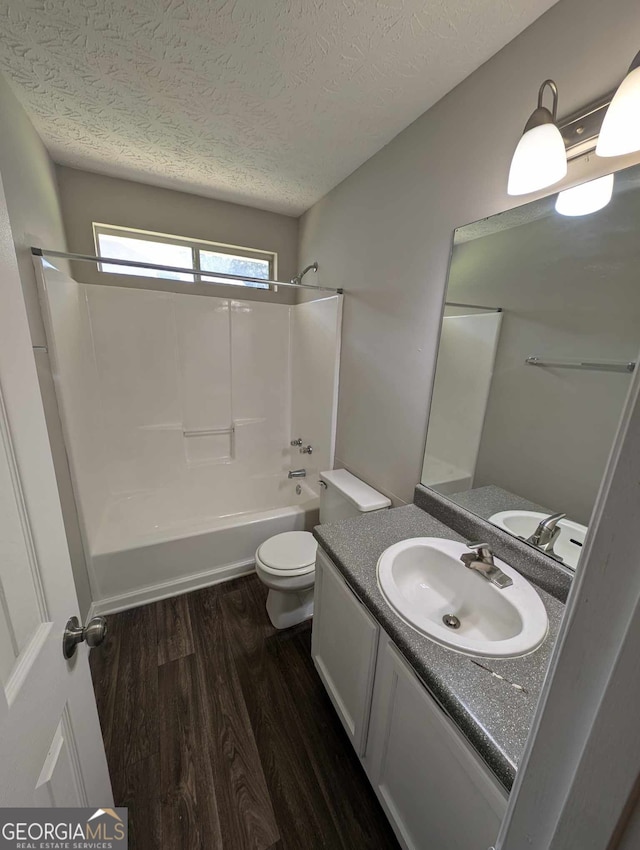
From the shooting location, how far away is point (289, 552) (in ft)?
5.73

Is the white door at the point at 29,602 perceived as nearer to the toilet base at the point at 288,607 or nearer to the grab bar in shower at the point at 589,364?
the toilet base at the point at 288,607

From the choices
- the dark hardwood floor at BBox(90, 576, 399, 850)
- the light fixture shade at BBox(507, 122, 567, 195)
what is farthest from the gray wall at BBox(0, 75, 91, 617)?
the light fixture shade at BBox(507, 122, 567, 195)

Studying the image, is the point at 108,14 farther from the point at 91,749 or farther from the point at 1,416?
the point at 91,749

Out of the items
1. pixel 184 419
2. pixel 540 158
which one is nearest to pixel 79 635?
pixel 540 158

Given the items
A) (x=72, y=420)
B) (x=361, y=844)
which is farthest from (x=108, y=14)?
(x=361, y=844)

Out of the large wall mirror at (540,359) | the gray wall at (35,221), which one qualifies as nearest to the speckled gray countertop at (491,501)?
the large wall mirror at (540,359)

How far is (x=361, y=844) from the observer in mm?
1004

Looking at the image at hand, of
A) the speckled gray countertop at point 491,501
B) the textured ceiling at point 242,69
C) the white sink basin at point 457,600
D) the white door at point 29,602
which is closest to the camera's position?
the white door at point 29,602

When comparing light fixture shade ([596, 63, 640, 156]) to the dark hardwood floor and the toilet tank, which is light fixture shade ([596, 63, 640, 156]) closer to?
the toilet tank

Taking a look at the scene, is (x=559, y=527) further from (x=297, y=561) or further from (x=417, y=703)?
(x=297, y=561)

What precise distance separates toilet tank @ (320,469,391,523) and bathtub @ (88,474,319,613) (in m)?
0.26

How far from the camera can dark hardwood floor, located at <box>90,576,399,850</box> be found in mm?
1024

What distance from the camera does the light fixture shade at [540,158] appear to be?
2.79ft

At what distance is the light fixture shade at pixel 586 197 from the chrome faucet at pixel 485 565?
3.50 feet
